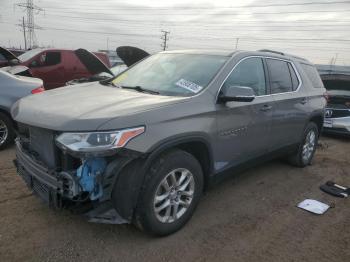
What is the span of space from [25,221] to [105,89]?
62.0 inches

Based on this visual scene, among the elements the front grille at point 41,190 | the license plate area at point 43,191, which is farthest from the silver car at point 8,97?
the front grille at point 41,190

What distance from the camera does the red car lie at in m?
10.3

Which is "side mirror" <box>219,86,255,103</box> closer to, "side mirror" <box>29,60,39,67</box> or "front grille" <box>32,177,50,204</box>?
"front grille" <box>32,177,50,204</box>

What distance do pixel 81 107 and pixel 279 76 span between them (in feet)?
9.64

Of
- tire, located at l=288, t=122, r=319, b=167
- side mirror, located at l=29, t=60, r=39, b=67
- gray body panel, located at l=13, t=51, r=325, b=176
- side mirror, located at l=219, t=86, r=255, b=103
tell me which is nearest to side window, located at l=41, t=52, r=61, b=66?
side mirror, located at l=29, t=60, r=39, b=67

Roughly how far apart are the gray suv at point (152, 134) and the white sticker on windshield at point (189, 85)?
10 mm

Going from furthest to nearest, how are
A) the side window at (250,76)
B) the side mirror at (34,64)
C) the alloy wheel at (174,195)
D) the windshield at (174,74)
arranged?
the side mirror at (34,64), the side window at (250,76), the windshield at (174,74), the alloy wheel at (174,195)

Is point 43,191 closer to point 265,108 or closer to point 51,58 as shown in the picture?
point 265,108

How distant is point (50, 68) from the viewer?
1041cm

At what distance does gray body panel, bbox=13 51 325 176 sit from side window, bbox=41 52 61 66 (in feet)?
22.5

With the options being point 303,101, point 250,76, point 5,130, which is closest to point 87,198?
point 250,76

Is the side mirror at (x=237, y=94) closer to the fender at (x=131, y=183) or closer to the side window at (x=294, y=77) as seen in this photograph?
the fender at (x=131, y=183)

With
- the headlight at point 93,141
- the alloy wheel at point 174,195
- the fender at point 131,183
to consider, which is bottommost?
the alloy wheel at point 174,195

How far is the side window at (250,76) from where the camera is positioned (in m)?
4.00
